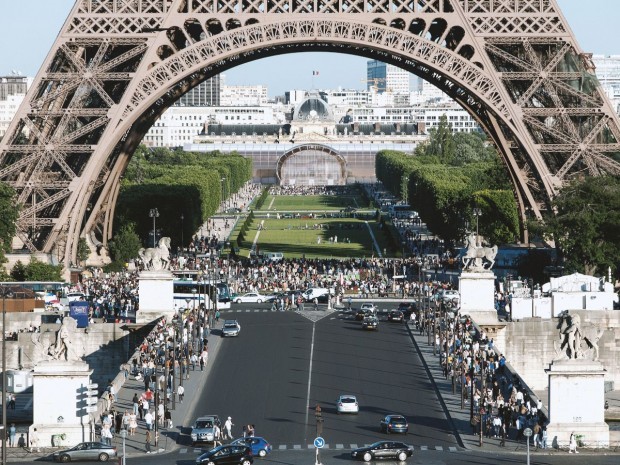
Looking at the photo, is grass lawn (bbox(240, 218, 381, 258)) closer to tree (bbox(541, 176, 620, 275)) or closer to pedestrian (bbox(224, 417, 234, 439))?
tree (bbox(541, 176, 620, 275))

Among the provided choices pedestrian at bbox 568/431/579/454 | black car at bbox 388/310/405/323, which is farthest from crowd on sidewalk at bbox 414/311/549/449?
black car at bbox 388/310/405/323

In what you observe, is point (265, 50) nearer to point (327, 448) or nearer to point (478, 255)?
point (478, 255)

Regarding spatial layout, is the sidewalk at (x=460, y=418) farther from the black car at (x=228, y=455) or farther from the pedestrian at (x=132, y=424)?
the pedestrian at (x=132, y=424)

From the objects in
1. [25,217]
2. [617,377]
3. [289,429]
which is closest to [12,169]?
[25,217]

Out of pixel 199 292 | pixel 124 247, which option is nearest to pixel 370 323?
pixel 199 292

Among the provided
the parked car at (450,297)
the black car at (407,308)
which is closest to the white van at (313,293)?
the black car at (407,308)

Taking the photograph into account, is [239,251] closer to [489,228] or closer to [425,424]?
[489,228]
